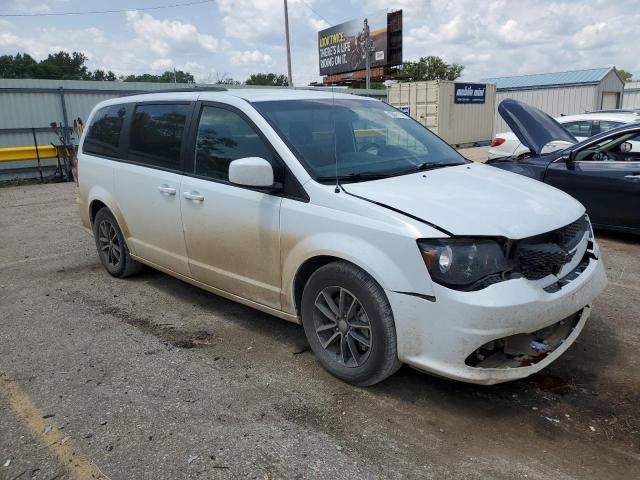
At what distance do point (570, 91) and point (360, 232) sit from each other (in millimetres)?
30112

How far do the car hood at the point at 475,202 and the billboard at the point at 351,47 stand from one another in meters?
36.7

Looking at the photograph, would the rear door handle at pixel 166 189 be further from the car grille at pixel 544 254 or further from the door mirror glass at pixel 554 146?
the door mirror glass at pixel 554 146

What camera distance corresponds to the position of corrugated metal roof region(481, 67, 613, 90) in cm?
2908

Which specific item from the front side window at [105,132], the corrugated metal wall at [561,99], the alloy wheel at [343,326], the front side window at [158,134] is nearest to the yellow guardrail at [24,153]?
the front side window at [105,132]

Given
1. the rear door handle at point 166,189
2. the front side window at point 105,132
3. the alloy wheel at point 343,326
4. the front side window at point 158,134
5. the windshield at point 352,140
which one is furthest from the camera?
the front side window at point 105,132

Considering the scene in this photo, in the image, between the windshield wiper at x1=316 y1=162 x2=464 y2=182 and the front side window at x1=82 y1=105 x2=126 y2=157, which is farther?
the front side window at x1=82 y1=105 x2=126 y2=157

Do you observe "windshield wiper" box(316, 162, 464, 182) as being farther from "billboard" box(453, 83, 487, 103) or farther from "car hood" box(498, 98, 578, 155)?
"billboard" box(453, 83, 487, 103)

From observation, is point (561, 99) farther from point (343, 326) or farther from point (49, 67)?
point (49, 67)

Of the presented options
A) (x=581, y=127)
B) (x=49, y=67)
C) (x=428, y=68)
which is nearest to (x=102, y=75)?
(x=49, y=67)

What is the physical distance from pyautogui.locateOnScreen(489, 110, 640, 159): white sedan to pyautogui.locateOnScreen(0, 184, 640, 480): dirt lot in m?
6.71

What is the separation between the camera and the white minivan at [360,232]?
113 inches

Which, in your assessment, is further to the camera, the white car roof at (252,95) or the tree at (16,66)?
the tree at (16,66)

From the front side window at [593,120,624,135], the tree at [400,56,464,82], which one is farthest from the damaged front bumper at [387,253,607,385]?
the tree at [400,56,464,82]

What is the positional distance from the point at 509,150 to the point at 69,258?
8.48m
